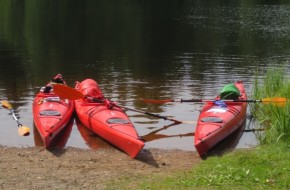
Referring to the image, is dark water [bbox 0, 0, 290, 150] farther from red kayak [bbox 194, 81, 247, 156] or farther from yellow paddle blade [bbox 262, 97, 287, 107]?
yellow paddle blade [bbox 262, 97, 287, 107]

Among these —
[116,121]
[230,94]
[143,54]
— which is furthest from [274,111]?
[143,54]

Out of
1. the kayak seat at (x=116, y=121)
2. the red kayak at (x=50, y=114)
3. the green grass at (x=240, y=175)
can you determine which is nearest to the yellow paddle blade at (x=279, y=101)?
the green grass at (x=240, y=175)

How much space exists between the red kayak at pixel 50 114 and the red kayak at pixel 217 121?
9.93 feet

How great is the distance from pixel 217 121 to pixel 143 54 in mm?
15189

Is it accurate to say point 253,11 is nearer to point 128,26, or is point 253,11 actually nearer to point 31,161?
point 128,26

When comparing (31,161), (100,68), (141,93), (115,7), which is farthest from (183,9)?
(31,161)

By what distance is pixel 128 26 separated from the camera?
37344mm

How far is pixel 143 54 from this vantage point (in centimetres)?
2592

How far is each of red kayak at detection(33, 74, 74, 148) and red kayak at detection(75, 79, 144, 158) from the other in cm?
36

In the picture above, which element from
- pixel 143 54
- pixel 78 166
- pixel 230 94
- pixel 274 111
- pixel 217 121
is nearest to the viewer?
pixel 78 166

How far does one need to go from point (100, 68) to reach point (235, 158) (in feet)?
44.2

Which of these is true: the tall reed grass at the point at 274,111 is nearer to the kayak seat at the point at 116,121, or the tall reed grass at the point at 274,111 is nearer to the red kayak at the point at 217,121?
the red kayak at the point at 217,121

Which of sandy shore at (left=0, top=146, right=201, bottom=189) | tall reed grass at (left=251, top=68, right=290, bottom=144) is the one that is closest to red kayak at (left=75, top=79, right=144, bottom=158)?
sandy shore at (left=0, top=146, right=201, bottom=189)

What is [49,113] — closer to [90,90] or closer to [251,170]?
[90,90]
